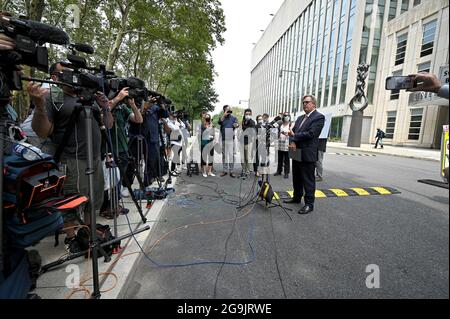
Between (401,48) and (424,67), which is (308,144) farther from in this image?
(401,48)

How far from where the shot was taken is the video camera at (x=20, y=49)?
1470mm

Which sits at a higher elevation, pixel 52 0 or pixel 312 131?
pixel 52 0

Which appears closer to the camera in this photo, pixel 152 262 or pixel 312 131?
pixel 152 262

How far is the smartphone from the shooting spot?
5.49ft

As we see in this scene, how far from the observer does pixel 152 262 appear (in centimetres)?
251

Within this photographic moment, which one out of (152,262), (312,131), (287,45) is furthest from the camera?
(287,45)

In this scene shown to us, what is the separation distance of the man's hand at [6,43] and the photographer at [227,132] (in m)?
5.49

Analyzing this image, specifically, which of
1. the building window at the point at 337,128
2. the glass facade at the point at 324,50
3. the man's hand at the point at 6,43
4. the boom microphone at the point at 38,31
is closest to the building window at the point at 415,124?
the glass facade at the point at 324,50

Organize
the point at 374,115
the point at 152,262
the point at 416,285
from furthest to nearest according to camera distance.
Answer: the point at 374,115 < the point at 152,262 < the point at 416,285

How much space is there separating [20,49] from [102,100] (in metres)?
0.93

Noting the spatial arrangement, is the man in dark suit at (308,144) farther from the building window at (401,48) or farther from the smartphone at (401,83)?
the building window at (401,48)

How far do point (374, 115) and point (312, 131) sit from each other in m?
27.4
